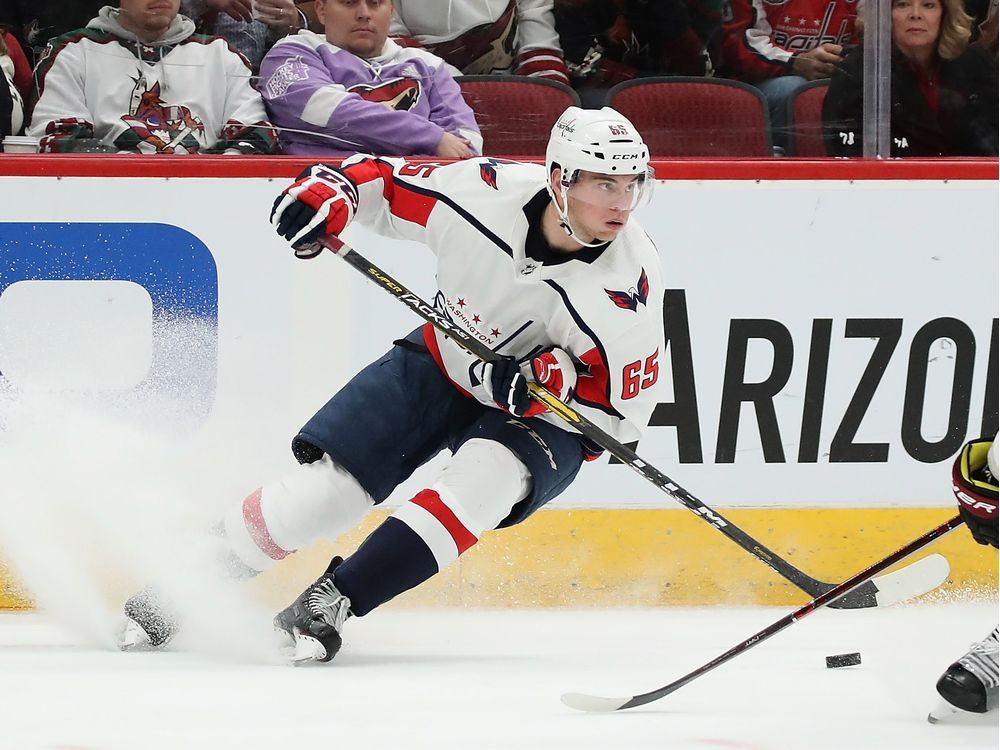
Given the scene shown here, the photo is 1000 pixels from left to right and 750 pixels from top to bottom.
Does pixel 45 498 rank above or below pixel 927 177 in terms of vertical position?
below

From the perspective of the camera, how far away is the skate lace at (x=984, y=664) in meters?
2.36

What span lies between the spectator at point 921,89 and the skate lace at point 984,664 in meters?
1.51

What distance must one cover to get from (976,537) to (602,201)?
88 centimetres

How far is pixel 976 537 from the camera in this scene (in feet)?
7.40

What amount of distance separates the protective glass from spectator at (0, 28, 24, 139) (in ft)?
4.96

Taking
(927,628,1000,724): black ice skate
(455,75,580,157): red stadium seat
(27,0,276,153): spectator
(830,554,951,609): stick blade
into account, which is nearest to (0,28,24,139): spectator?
(27,0,276,153): spectator

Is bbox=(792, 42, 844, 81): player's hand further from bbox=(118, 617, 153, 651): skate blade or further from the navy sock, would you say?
bbox=(118, 617, 153, 651): skate blade

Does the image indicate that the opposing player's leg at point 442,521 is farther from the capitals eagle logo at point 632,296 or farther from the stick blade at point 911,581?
the stick blade at point 911,581

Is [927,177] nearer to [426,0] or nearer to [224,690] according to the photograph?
[426,0]

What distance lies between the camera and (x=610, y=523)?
3.48 m

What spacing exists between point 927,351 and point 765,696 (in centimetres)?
128

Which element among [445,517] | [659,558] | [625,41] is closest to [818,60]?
[625,41]

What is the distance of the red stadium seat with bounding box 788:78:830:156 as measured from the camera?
3.51 metres

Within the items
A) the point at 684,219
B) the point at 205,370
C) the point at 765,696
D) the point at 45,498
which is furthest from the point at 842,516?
the point at 45,498
